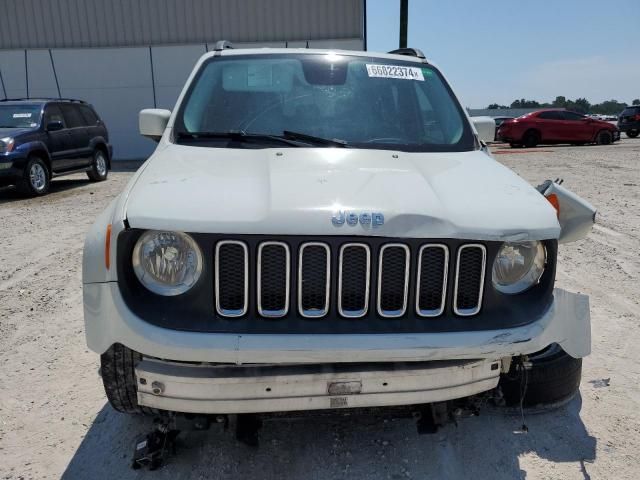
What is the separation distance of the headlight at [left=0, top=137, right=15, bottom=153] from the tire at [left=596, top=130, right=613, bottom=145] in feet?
70.4

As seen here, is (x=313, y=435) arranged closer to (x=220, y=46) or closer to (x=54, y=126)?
(x=220, y=46)

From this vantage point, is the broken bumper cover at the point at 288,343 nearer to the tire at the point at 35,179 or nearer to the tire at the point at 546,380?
the tire at the point at 546,380

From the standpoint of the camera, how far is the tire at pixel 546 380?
280cm

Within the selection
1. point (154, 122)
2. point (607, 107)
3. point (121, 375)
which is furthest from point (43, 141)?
point (607, 107)

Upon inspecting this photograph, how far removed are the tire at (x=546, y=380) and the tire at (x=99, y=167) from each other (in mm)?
11693

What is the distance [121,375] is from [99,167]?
38.6ft

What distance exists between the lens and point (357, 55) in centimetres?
362

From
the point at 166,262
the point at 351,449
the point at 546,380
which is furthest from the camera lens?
the point at 546,380

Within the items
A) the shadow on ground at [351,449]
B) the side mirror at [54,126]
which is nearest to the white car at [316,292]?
the shadow on ground at [351,449]

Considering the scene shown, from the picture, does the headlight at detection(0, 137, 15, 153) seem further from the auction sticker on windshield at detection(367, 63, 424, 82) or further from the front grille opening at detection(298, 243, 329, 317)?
the front grille opening at detection(298, 243, 329, 317)

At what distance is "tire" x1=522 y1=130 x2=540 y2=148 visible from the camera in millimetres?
21750

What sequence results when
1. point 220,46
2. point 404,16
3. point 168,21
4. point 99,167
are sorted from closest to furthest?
point 220,46 → point 99,167 → point 404,16 → point 168,21

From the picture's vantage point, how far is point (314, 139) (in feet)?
9.57

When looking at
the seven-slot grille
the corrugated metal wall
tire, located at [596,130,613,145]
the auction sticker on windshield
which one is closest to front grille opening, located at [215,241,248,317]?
the seven-slot grille
